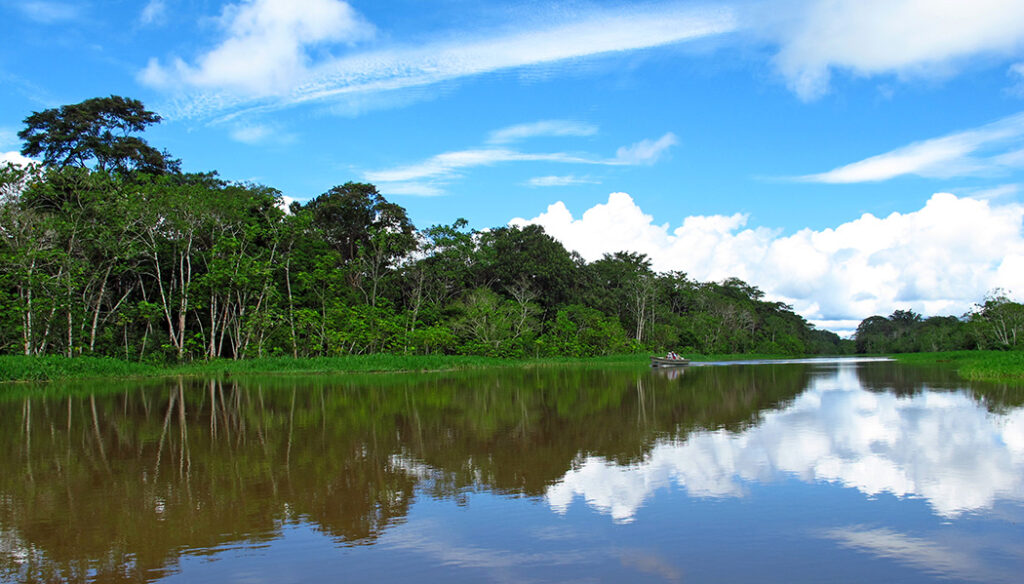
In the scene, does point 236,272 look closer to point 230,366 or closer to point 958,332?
point 230,366

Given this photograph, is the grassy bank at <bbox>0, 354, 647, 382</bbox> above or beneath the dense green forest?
beneath

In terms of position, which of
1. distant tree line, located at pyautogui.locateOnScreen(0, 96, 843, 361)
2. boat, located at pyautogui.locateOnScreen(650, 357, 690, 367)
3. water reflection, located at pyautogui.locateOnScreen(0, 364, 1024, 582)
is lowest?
water reflection, located at pyautogui.locateOnScreen(0, 364, 1024, 582)

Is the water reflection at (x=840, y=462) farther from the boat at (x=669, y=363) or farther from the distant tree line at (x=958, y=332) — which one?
the distant tree line at (x=958, y=332)

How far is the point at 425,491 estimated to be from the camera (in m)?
6.48

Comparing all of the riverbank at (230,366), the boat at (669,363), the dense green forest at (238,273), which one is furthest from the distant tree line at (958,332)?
the riverbank at (230,366)

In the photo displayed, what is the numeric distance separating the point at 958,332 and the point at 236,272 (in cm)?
5915

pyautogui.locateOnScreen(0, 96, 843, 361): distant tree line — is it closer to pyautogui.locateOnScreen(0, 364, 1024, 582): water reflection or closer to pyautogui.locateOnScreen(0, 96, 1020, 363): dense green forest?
pyautogui.locateOnScreen(0, 96, 1020, 363): dense green forest

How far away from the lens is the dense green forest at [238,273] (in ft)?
88.9

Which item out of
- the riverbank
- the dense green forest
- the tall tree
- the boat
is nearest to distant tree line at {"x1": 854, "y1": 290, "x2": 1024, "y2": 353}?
the dense green forest

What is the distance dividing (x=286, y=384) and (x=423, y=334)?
1487cm

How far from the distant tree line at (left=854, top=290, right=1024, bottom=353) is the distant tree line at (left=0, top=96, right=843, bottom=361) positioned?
22806mm

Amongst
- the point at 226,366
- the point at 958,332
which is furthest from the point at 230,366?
the point at 958,332

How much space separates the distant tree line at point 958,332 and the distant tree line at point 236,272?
22.8 meters

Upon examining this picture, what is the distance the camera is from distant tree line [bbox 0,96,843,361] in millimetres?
27062
